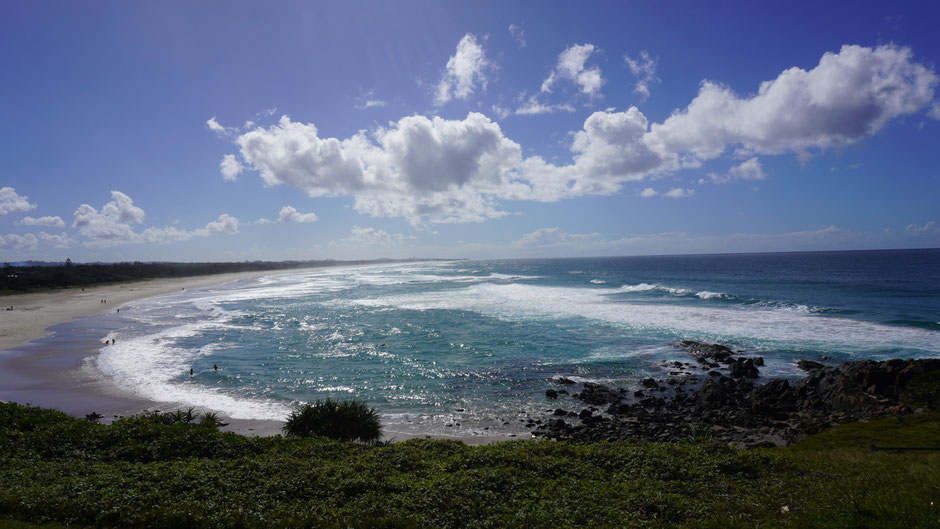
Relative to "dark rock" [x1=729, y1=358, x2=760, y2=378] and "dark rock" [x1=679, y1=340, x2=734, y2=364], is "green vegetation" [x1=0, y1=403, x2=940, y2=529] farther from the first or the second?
"dark rock" [x1=679, y1=340, x2=734, y2=364]

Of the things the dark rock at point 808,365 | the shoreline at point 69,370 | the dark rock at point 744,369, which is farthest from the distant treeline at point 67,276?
the dark rock at point 808,365

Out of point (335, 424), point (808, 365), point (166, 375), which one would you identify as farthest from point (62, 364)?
point (808, 365)

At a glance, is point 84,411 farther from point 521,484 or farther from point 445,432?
point 521,484

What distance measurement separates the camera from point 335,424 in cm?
1620

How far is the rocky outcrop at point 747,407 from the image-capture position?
18500 mm

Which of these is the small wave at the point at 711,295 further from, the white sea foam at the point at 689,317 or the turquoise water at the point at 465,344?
the white sea foam at the point at 689,317

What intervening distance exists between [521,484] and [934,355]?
3126 centimetres

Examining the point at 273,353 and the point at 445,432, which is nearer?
the point at 445,432

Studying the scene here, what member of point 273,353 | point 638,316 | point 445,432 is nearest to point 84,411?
point 273,353

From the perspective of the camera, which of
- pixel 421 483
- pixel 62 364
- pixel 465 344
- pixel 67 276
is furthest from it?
pixel 67 276

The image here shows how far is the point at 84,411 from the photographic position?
20453mm

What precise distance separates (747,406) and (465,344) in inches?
771

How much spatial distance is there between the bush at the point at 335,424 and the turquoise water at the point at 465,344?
3319 mm

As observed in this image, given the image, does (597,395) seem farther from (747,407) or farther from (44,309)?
(44,309)
